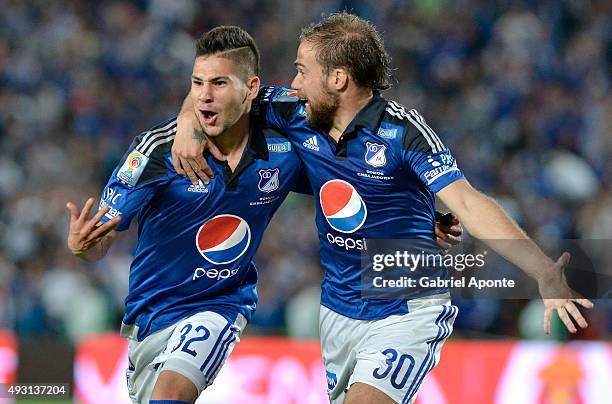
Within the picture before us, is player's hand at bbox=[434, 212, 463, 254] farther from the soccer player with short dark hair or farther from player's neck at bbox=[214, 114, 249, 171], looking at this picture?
player's neck at bbox=[214, 114, 249, 171]

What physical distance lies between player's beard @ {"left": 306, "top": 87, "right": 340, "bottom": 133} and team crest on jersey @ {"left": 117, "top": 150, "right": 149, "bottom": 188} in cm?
86

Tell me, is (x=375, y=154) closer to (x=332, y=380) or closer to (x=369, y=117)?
(x=369, y=117)

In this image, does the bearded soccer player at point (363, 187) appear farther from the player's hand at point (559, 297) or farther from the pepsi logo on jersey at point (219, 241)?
the player's hand at point (559, 297)

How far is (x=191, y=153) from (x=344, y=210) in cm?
80

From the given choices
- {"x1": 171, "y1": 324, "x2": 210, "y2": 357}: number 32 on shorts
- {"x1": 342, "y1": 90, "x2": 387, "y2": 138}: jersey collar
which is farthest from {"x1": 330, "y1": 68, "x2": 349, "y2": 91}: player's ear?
{"x1": 171, "y1": 324, "x2": 210, "y2": 357}: number 32 on shorts

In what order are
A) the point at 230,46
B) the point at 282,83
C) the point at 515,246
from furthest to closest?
the point at 282,83, the point at 230,46, the point at 515,246

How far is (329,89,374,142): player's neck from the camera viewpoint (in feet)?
17.4

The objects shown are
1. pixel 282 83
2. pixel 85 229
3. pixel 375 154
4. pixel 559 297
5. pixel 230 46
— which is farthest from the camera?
pixel 282 83

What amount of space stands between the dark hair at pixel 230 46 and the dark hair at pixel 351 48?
313mm

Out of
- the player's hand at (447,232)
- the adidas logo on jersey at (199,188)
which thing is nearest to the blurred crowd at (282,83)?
the player's hand at (447,232)

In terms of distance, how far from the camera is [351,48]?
17.4 ft

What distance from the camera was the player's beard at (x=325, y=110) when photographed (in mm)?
5301

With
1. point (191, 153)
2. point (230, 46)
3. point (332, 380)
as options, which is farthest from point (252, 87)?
point (332, 380)

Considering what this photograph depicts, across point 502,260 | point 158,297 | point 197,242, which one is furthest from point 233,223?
point 502,260
